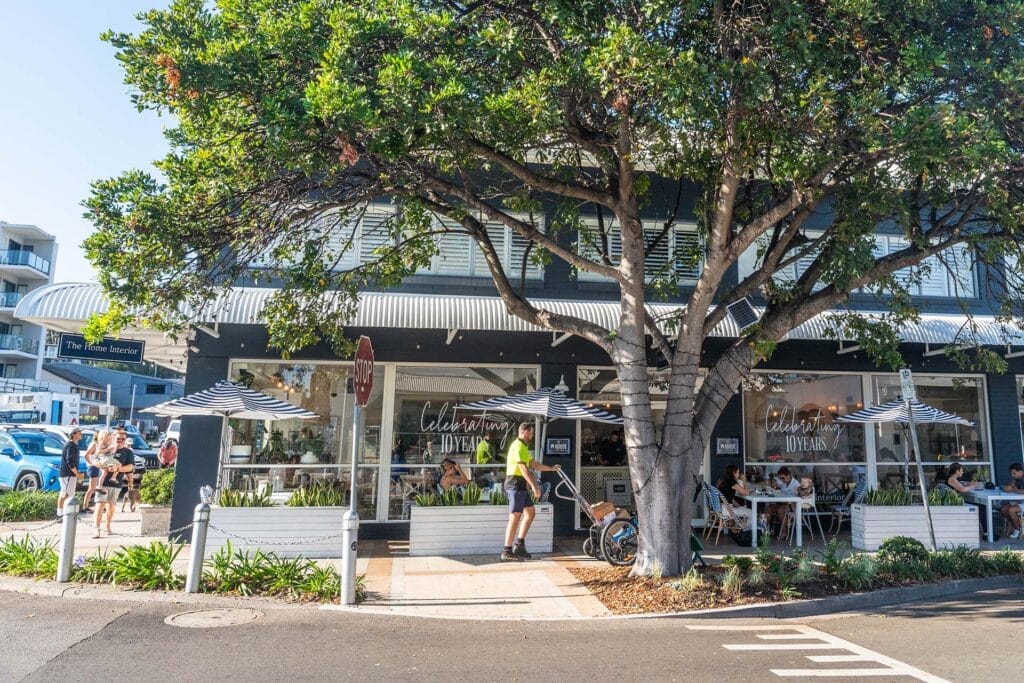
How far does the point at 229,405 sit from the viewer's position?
1020cm

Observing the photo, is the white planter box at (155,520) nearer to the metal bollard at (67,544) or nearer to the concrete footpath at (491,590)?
the concrete footpath at (491,590)

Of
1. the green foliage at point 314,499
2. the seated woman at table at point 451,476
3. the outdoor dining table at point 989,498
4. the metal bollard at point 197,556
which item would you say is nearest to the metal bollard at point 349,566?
the metal bollard at point 197,556

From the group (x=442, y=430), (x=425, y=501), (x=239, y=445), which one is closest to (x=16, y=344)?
(x=239, y=445)

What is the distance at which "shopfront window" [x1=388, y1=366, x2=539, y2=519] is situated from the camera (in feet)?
41.0

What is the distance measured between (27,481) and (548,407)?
14.5 m

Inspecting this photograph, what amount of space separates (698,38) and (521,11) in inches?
88.4

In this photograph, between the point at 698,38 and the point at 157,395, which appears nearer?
the point at 698,38

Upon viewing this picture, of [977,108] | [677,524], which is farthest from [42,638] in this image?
[977,108]

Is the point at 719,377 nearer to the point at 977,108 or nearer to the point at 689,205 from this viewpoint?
the point at 977,108

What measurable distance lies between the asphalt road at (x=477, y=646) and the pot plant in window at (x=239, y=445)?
169 inches

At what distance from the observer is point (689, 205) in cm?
1387

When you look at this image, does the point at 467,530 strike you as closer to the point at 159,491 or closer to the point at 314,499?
the point at 314,499

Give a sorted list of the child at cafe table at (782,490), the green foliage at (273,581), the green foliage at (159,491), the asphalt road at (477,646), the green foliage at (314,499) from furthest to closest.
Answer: the green foliage at (159,491), the child at cafe table at (782,490), the green foliage at (314,499), the green foliage at (273,581), the asphalt road at (477,646)

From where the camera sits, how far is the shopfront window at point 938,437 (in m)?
14.3
